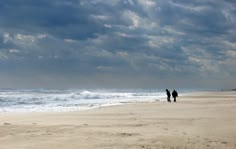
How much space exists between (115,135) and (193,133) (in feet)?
9.58

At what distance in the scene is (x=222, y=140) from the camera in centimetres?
1155

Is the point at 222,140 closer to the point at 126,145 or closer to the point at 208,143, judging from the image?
the point at 208,143

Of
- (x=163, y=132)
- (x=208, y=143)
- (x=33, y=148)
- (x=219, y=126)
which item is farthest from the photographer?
(x=219, y=126)

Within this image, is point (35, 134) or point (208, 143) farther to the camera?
point (35, 134)

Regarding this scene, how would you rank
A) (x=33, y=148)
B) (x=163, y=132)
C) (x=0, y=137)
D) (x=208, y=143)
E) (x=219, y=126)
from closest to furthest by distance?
(x=33, y=148), (x=208, y=143), (x=0, y=137), (x=163, y=132), (x=219, y=126)

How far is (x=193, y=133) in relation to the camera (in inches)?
512

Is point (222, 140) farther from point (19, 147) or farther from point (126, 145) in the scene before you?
point (19, 147)

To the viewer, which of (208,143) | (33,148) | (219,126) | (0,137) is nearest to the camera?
(33,148)

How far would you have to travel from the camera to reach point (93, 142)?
11156mm

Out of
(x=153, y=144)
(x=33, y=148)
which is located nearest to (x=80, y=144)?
(x=33, y=148)

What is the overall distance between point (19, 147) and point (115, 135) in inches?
140

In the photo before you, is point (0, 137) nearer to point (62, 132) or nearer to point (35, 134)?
point (35, 134)

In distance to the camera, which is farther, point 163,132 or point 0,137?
point 163,132

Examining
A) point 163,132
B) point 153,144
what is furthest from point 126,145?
point 163,132
